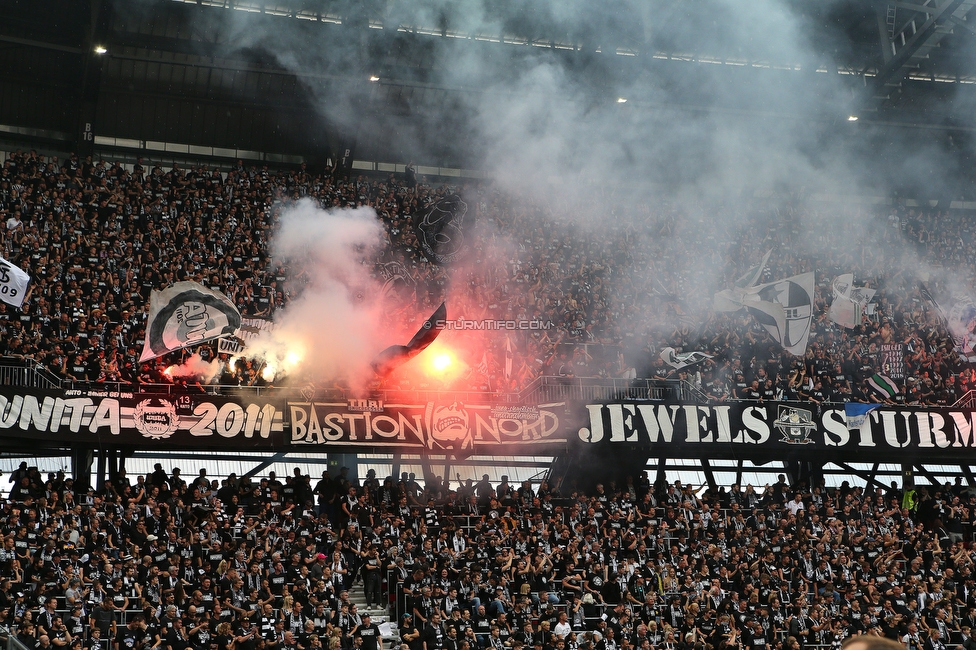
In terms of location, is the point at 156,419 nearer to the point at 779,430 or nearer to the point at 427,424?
the point at 427,424

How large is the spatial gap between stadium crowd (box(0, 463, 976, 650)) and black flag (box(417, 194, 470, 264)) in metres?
8.33

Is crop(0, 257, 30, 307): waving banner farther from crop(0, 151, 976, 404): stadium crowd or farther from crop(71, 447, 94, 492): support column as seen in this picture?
crop(71, 447, 94, 492): support column

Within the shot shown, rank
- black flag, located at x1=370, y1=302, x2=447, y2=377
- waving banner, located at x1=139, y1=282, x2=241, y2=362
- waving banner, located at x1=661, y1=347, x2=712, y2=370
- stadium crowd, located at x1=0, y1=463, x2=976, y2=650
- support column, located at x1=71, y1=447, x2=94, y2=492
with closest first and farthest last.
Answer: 1. stadium crowd, located at x1=0, y1=463, x2=976, y2=650
2. waving banner, located at x1=139, y1=282, x2=241, y2=362
3. support column, located at x1=71, y1=447, x2=94, y2=492
4. black flag, located at x1=370, y1=302, x2=447, y2=377
5. waving banner, located at x1=661, y1=347, x2=712, y2=370

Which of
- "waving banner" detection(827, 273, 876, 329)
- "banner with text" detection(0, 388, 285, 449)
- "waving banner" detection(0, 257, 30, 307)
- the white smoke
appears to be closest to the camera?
"waving banner" detection(0, 257, 30, 307)

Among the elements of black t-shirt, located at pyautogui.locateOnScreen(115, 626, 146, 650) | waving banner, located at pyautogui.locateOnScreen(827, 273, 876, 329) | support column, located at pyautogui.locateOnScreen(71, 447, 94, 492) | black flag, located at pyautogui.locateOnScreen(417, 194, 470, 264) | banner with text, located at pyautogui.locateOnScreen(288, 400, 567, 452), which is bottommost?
black t-shirt, located at pyautogui.locateOnScreen(115, 626, 146, 650)

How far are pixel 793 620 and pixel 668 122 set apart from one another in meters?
18.3

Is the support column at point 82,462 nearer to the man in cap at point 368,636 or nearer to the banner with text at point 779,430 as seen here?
the man in cap at point 368,636

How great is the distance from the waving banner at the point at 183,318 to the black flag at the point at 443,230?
8.66 m

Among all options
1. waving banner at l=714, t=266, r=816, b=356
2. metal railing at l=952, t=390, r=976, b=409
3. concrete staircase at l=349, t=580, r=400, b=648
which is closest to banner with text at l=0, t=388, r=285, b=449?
concrete staircase at l=349, t=580, r=400, b=648

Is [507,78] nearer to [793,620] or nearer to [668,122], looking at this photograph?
[668,122]

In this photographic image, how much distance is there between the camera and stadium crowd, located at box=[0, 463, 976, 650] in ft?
63.0

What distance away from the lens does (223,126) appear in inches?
1407

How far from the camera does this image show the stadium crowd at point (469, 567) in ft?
63.0

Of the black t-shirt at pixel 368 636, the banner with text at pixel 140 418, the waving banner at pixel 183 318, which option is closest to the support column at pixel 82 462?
the banner with text at pixel 140 418
